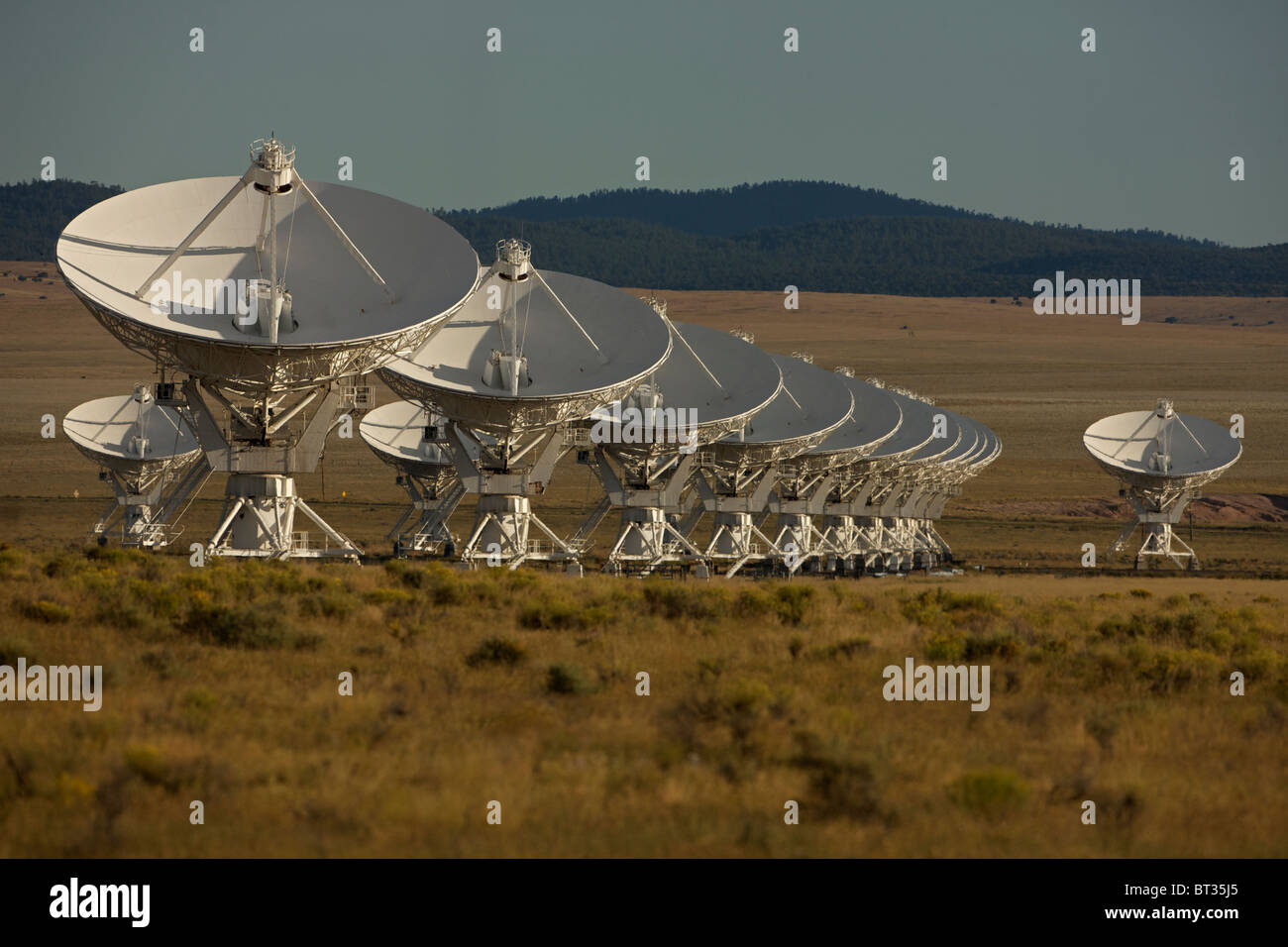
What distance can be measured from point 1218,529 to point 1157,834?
8718 centimetres

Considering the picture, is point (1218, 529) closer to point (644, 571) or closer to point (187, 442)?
point (644, 571)

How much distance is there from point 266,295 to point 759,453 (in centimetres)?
2630

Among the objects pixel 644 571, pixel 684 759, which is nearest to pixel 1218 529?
pixel 644 571

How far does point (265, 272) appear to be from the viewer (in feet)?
123

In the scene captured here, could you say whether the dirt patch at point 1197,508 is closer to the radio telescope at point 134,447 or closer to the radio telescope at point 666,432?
the radio telescope at point 666,432

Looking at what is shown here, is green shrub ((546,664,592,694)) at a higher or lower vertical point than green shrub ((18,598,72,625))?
lower

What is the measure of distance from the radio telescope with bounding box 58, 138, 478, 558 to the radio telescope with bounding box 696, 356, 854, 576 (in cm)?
2055

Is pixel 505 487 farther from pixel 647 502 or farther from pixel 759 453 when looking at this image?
pixel 759 453

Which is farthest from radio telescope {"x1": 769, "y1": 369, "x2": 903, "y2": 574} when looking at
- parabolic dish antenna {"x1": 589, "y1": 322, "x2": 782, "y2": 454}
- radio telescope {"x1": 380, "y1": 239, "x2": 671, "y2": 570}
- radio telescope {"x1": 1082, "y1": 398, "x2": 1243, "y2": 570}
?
radio telescope {"x1": 380, "y1": 239, "x2": 671, "y2": 570}

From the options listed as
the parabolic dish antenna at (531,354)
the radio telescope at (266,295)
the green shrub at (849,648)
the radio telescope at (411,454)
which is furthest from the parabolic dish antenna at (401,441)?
the green shrub at (849,648)

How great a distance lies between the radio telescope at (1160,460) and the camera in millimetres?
73062

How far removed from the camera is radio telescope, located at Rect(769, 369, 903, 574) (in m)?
66.0

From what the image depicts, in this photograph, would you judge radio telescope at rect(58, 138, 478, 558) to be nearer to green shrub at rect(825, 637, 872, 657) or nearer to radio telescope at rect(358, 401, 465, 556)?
green shrub at rect(825, 637, 872, 657)

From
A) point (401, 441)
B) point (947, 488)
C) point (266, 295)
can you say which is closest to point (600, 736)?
point (266, 295)
